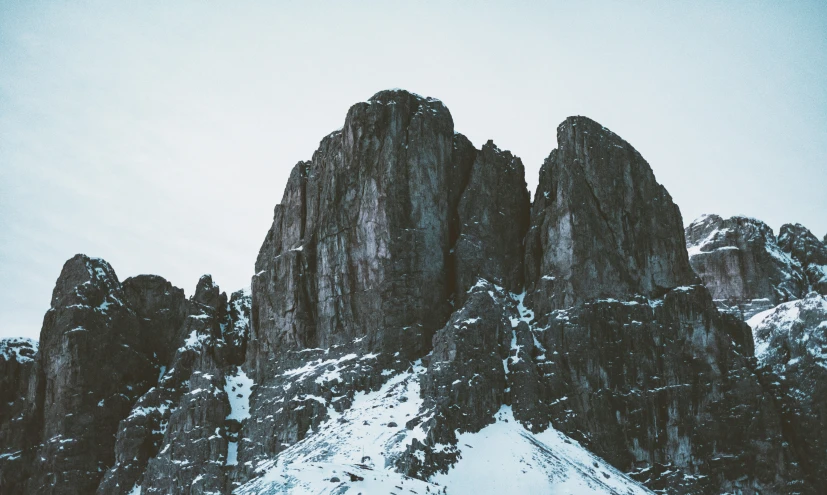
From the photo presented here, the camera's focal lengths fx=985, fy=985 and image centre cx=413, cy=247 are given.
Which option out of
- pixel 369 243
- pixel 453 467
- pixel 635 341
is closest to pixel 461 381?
pixel 453 467

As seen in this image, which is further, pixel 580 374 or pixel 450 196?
pixel 450 196

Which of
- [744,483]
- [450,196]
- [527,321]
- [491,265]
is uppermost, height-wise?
[450,196]

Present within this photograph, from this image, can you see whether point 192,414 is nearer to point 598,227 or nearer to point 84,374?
point 84,374

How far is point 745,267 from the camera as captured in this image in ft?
618

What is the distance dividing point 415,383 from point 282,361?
25.8 meters

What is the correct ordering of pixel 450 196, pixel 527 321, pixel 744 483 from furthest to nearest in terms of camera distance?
pixel 450 196 → pixel 527 321 → pixel 744 483

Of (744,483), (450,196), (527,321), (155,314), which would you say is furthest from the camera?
(155,314)

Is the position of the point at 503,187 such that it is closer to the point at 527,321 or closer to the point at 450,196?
the point at 450,196

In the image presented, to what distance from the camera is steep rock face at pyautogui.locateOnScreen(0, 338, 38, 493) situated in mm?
166500

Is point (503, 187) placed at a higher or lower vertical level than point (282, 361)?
higher

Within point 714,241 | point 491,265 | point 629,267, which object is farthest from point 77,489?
point 714,241

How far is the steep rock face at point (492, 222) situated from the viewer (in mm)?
159250

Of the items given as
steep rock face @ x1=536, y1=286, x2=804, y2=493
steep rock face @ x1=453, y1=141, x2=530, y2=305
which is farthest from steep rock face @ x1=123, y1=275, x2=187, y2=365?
steep rock face @ x1=536, y1=286, x2=804, y2=493

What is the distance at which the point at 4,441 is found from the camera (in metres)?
170
